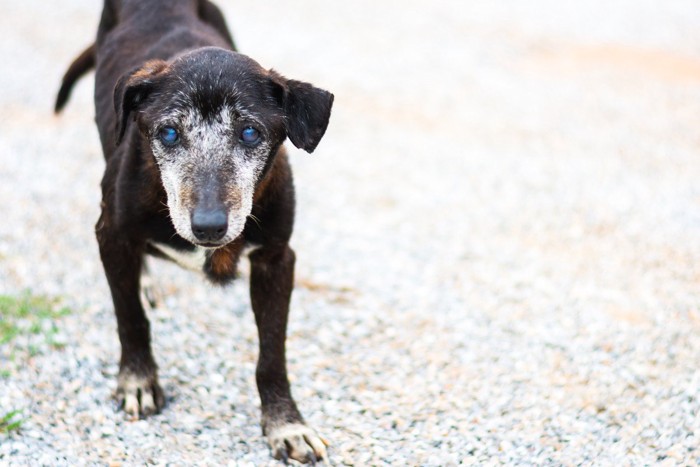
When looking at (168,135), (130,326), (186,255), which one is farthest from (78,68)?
(168,135)

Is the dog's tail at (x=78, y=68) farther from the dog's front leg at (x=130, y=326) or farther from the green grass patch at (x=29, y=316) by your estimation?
the dog's front leg at (x=130, y=326)

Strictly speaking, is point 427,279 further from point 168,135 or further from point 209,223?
point 209,223

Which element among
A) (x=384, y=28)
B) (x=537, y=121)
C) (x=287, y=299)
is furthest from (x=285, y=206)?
(x=384, y=28)

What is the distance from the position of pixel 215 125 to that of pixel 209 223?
58 cm

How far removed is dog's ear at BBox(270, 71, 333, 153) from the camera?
175 inches

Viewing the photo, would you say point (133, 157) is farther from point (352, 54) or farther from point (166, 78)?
point (352, 54)

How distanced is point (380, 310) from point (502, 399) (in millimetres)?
1522

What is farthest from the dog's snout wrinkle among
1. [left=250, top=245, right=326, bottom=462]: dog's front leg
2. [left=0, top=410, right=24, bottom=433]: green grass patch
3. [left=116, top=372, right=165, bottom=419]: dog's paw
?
[left=0, top=410, right=24, bottom=433]: green grass patch

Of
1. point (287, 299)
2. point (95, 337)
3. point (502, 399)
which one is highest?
point (287, 299)

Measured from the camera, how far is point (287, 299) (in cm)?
492

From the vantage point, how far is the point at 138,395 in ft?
16.7

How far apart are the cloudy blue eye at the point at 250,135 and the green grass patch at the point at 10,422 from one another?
2.07 meters

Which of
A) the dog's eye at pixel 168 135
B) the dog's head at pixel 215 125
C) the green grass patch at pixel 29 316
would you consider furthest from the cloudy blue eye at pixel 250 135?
the green grass patch at pixel 29 316

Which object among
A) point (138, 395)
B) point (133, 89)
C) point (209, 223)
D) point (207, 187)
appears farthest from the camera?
point (138, 395)
